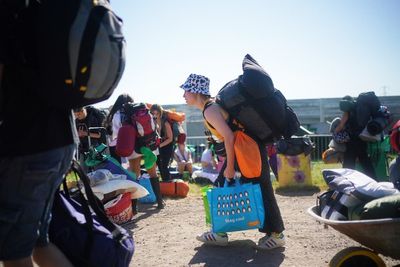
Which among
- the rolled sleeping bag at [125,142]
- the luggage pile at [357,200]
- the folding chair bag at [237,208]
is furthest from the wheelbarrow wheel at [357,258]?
the rolled sleeping bag at [125,142]

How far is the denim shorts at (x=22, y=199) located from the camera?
65.1 inches

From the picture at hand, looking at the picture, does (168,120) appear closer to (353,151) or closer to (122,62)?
(353,151)

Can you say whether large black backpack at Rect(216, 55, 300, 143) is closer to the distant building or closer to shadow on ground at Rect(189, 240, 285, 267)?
shadow on ground at Rect(189, 240, 285, 267)

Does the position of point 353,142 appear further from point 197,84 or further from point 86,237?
point 86,237

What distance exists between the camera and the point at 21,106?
168 centimetres

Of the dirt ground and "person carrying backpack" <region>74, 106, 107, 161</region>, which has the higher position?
"person carrying backpack" <region>74, 106, 107, 161</region>

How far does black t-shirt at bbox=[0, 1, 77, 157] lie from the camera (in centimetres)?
163

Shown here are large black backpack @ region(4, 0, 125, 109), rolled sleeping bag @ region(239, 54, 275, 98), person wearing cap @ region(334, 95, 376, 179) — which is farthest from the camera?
person wearing cap @ region(334, 95, 376, 179)

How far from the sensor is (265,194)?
4.12m

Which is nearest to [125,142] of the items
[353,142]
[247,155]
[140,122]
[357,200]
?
[140,122]

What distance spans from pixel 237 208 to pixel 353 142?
157 inches

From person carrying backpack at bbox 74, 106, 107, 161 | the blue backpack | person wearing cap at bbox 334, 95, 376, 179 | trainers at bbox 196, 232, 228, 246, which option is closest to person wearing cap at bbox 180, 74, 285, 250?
trainers at bbox 196, 232, 228, 246

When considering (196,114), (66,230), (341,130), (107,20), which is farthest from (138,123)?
(196,114)

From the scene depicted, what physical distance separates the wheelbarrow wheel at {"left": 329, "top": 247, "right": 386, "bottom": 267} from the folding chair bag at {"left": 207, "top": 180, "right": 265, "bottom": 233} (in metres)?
1.11
